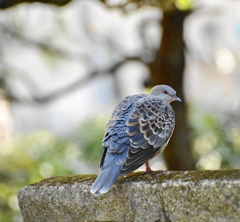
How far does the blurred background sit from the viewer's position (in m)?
7.46

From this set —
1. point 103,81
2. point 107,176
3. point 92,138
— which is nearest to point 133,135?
point 107,176

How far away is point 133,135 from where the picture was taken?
13.1 ft

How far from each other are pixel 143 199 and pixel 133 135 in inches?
24.1

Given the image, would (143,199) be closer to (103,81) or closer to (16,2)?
(16,2)

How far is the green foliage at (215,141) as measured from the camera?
353 inches

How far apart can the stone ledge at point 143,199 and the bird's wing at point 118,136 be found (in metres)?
0.15

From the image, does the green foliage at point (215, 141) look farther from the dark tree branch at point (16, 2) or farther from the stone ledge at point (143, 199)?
the stone ledge at point (143, 199)

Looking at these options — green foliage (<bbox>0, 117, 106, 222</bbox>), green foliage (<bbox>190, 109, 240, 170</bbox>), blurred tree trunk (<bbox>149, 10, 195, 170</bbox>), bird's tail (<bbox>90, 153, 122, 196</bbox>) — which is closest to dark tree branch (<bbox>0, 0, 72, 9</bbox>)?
blurred tree trunk (<bbox>149, 10, 195, 170</bbox>)

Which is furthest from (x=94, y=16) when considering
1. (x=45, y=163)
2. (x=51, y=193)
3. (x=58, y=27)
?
(x=51, y=193)

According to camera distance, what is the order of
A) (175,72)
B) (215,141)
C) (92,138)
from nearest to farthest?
(175,72)
(215,141)
(92,138)

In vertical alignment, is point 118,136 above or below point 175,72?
above

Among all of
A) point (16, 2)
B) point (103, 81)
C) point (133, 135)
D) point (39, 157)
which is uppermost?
point (16, 2)

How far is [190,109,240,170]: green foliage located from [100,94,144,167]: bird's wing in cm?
480

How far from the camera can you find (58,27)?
1004 cm
